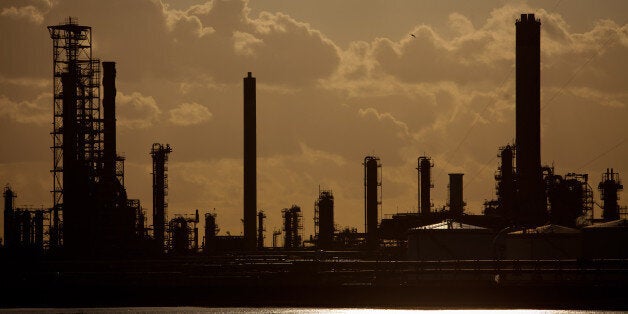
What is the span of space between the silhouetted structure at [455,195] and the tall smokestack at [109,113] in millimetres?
22160

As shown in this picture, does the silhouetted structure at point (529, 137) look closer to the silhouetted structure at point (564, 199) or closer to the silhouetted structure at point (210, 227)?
the silhouetted structure at point (564, 199)

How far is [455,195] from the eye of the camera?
310ft

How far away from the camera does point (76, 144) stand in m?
79.3

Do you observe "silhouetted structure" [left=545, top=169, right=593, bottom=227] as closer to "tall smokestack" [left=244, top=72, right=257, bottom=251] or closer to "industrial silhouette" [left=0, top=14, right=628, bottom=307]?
"industrial silhouette" [left=0, top=14, right=628, bottom=307]

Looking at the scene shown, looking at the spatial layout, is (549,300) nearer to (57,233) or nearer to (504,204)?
(57,233)

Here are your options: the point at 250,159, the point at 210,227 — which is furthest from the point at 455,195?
the point at 210,227

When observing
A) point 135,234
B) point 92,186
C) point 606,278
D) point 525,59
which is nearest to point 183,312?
point 606,278

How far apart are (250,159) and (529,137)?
2499cm

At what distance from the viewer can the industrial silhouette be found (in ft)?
155

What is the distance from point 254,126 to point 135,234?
918 inches

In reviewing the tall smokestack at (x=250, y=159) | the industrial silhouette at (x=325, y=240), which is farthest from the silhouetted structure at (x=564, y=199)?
the tall smokestack at (x=250, y=159)

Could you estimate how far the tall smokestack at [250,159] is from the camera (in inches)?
4195

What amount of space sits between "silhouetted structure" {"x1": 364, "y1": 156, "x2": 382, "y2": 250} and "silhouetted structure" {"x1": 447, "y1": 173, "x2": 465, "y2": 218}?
9508 mm

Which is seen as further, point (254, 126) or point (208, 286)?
point (254, 126)
